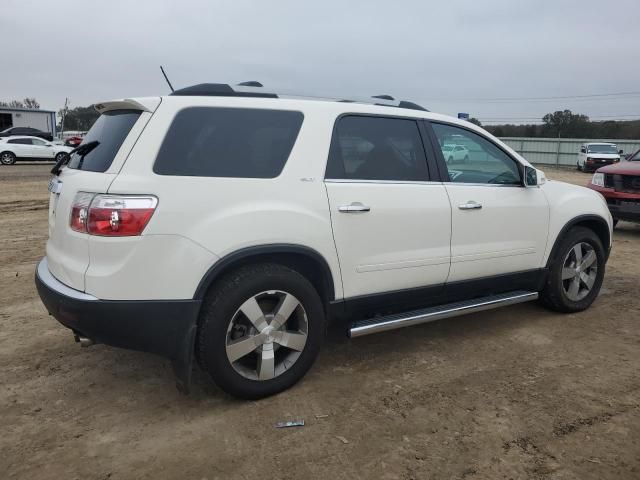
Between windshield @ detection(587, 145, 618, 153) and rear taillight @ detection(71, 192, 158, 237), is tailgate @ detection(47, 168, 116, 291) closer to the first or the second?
rear taillight @ detection(71, 192, 158, 237)

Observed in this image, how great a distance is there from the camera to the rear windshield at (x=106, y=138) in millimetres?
3062

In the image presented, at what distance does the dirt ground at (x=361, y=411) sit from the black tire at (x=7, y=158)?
79.6 feet

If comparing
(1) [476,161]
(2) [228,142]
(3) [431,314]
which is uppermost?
(2) [228,142]

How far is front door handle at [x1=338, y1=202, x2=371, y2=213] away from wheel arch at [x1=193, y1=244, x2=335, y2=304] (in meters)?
0.33

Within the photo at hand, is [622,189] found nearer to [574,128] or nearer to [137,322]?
[137,322]

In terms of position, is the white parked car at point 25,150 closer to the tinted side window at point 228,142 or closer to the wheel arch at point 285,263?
the tinted side window at point 228,142

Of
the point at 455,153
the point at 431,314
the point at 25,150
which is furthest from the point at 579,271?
the point at 25,150

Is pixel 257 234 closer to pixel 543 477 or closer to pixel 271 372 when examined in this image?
pixel 271 372

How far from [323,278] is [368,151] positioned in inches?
37.1

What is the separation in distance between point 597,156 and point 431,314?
92.5 ft

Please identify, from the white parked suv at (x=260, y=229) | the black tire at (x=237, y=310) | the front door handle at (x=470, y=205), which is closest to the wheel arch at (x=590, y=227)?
the white parked suv at (x=260, y=229)

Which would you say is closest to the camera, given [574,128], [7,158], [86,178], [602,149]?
[86,178]

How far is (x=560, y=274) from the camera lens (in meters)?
4.79

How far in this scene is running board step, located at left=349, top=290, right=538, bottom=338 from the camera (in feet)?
11.8
